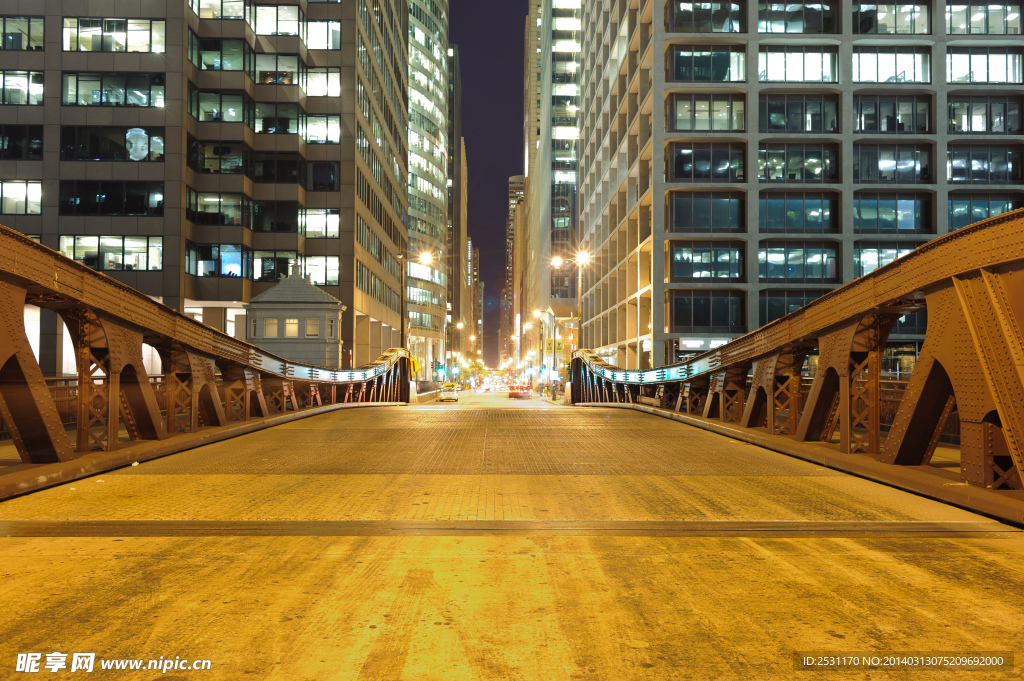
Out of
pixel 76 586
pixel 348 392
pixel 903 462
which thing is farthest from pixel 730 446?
pixel 348 392

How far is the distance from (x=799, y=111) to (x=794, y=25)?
5.93 metres

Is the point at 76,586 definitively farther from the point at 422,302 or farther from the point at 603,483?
the point at 422,302

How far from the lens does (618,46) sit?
63844 millimetres

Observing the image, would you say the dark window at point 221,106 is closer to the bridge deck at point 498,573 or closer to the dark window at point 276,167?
the dark window at point 276,167

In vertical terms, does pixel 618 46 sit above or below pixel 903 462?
above

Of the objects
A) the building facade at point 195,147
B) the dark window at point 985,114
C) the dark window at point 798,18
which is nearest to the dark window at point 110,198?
the building facade at point 195,147

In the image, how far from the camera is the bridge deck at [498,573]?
4.21 meters

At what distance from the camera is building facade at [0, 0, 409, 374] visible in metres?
47.0

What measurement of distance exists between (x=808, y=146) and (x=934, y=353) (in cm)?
4651

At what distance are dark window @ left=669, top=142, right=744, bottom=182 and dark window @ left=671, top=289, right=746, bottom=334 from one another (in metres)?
7.76

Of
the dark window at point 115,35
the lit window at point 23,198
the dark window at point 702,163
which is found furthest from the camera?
the dark window at point 702,163

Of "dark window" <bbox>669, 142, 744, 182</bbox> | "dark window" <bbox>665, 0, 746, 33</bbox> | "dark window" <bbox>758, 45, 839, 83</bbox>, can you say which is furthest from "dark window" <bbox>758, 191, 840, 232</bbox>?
"dark window" <bbox>665, 0, 746, 33</bbox>

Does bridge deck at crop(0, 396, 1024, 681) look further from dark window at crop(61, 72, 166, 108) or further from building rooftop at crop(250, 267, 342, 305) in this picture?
dark window at crop(61, 72, 166, 108)

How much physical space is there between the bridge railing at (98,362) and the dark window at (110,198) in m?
33.6
